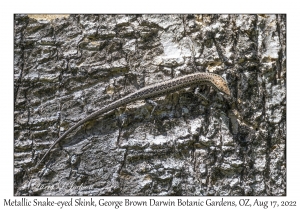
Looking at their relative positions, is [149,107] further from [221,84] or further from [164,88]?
[221,84]

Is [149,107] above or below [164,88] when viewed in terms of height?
below

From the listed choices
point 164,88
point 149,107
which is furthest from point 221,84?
point 149,107

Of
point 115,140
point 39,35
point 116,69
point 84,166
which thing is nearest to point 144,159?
point 115,140
